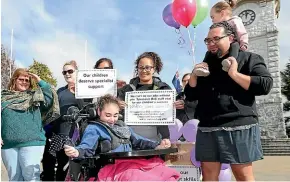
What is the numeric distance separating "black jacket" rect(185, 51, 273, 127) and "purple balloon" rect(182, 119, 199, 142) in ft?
3.84

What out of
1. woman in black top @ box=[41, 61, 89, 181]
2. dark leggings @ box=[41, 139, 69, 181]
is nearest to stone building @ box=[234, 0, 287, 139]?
woman in black top @ box=[41, 61, 89, 181]

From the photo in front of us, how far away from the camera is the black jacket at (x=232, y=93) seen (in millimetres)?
2201

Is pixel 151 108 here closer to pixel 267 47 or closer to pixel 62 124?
pixel 62 124

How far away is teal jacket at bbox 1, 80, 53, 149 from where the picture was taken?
3.19 meters

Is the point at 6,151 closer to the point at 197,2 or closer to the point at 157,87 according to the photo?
the point at 157,87

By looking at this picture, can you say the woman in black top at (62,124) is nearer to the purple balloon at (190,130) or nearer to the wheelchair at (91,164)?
the purple balloon at (190,130)

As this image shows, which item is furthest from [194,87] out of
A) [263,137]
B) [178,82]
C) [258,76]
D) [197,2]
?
[263,137]

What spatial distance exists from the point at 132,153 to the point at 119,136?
447 mm

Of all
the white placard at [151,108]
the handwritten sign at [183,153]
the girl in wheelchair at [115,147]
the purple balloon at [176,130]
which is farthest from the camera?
the purple balloon at [176,130]

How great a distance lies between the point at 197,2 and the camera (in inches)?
246

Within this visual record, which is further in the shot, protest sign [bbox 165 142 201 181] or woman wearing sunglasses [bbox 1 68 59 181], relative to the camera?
protest sign [bbox 165 142 201 181]

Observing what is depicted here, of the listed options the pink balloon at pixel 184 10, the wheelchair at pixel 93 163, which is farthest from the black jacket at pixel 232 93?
the pink balloon at pixel 184 10

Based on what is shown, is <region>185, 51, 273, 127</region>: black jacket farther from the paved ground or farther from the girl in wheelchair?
the paved ground

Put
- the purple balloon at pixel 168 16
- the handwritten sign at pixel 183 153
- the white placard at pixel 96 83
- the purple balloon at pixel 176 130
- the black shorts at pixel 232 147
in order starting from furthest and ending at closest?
the purple balloon at pixel 168 16 → the purple balloon at pixel 176 130 → the handwritten sign at pixel 183 153 → the white placard at pixel 96 83 → the black shorts at pixel 232 147
